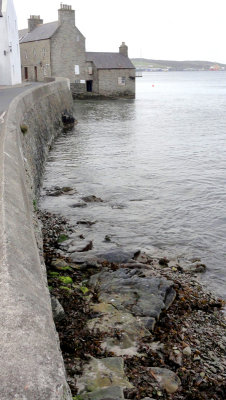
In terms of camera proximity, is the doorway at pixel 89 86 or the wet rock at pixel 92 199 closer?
the wet rock at pixel 92 199

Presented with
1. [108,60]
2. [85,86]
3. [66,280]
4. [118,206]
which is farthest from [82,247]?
[108,60]

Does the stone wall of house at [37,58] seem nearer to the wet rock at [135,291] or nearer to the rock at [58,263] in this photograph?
the rock at [58,263]

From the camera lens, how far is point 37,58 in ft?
173

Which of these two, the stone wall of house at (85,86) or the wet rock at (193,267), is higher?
the stone wall of house at (85,86)

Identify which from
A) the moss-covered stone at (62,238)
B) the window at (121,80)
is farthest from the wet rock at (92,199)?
the window at (121,80)

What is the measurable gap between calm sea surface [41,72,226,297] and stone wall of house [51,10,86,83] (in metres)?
22.1

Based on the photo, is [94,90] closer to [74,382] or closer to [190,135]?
[190,135]

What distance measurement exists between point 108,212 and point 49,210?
181 centimetres

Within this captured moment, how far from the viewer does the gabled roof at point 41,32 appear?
49.0 m

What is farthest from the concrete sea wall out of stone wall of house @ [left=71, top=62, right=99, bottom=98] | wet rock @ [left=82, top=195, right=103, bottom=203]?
stone wall of house @ [left=71, top=62, right=99, bottom=98]

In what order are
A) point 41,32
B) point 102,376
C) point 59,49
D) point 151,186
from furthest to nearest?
point 41,32
point 59,49
point 151,186
point 102,376

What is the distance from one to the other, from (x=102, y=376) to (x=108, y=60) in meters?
53.9

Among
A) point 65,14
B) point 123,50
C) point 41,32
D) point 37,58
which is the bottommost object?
point 37,58

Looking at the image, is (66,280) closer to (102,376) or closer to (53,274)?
(53,274)
